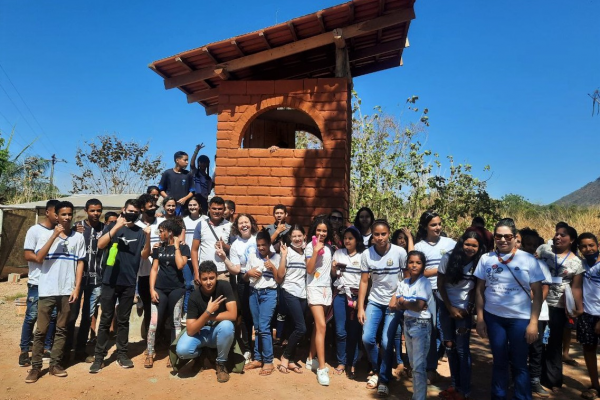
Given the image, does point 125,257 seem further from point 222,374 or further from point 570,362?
point 570,362

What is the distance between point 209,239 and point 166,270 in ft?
2.20

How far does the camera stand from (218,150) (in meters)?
7.49

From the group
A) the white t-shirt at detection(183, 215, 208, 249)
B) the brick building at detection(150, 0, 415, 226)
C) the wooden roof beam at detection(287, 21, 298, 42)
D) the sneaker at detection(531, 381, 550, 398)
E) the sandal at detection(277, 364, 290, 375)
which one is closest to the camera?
the sneaker at detection(531, 381, 550, 398)

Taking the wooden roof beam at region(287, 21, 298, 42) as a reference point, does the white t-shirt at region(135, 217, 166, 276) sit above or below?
below

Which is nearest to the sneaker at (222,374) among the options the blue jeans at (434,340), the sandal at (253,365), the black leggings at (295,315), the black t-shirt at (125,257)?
the sandal at (253,365)

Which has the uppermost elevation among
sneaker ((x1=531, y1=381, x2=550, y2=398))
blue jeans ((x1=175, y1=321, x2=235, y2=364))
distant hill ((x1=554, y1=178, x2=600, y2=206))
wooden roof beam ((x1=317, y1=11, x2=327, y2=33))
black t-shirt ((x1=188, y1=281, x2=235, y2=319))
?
distant hill ((x1=554, y1=178, x2=600, y2=206))

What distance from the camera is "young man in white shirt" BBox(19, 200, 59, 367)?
193 inches

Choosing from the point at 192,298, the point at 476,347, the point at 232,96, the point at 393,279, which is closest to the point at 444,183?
the point at 476,347

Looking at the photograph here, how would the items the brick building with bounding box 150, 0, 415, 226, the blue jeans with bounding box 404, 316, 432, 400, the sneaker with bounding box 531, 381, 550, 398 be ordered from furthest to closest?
the brick building with bounding box 150, 0, 415, 226
the sneaker with bounding box 531, 381, 550, 398
the blue jeans with bounding box 404, 316, 432, 400

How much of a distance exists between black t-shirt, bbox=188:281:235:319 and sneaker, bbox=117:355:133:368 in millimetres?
1066

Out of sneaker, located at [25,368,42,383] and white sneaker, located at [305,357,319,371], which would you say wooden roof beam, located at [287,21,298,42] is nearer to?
white sneaker, located at [305,357,319,371]

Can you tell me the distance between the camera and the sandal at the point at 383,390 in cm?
450

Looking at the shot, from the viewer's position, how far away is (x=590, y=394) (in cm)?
448

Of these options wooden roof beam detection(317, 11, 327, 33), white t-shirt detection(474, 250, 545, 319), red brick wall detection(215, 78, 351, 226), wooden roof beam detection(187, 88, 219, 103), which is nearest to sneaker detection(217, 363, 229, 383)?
red brick wall detection(215, 78, 351, 226)
